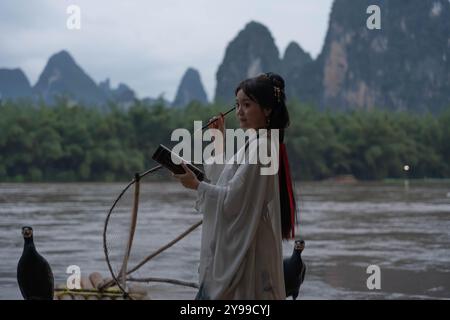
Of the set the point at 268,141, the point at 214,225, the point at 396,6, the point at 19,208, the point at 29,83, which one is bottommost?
the point at 19,208

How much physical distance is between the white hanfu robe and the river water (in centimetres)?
320

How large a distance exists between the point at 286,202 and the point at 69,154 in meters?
25.5

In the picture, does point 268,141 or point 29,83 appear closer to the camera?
point 268,141

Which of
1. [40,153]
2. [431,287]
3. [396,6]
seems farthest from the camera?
[396,6]

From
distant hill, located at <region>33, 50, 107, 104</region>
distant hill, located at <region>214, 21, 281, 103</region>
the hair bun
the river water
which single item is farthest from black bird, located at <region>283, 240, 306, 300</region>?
distant hill, located at <region>33, 50, 107, 104</region>

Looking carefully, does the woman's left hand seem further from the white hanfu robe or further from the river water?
the river water

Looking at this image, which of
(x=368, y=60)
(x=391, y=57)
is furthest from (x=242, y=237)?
(x=368, y=60)

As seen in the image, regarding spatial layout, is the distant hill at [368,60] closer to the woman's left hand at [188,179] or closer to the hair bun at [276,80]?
the hair bun at [276,80]

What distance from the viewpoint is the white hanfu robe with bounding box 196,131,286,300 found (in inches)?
70.7

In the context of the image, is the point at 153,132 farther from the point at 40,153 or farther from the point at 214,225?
the point at 214,225

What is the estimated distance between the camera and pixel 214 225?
1822mm

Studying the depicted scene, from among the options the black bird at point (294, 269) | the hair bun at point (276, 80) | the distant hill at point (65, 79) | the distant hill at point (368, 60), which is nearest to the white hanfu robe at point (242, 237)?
the hair bun at point (276, 80)
